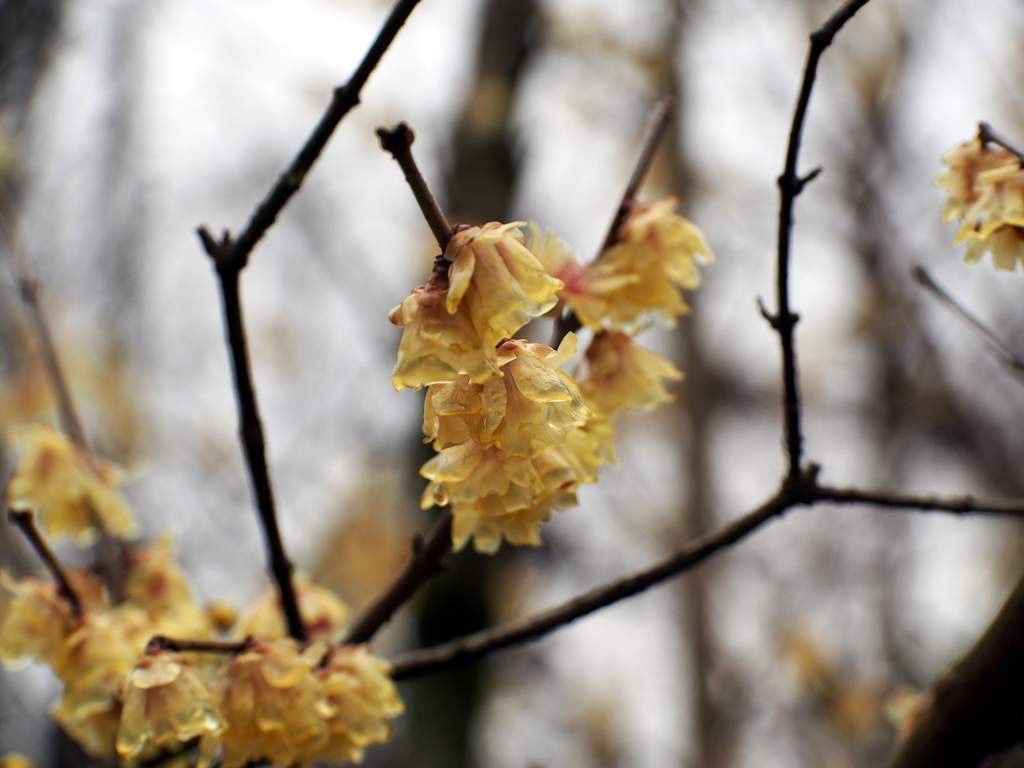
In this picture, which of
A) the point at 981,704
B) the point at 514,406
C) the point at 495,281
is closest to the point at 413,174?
the point at 495,281

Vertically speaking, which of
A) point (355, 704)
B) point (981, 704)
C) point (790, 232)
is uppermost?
point (790, 232)

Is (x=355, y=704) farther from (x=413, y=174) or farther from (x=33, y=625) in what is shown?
(x=413, y=174)

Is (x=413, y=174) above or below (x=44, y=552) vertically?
above

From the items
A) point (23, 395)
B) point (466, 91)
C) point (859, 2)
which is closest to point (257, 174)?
point (466, 91)

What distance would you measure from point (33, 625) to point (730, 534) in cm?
121

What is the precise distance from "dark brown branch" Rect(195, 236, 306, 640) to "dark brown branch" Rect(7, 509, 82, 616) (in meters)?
0.35

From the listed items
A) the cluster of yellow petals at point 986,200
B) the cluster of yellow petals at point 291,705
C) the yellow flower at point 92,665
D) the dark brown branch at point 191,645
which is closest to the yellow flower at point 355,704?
the cluster of yellow petals at point 291,705

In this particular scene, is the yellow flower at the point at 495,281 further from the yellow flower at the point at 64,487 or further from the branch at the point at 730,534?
the yellow flower at the point at 64,487

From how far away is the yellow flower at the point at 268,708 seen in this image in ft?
3.63

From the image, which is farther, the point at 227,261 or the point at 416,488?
the point at 416,488

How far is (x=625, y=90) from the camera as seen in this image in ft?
26.4

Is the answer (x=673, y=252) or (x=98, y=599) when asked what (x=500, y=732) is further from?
(x=673, y=252)

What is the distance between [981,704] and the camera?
1243 mm

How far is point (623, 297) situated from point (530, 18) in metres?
6.88
